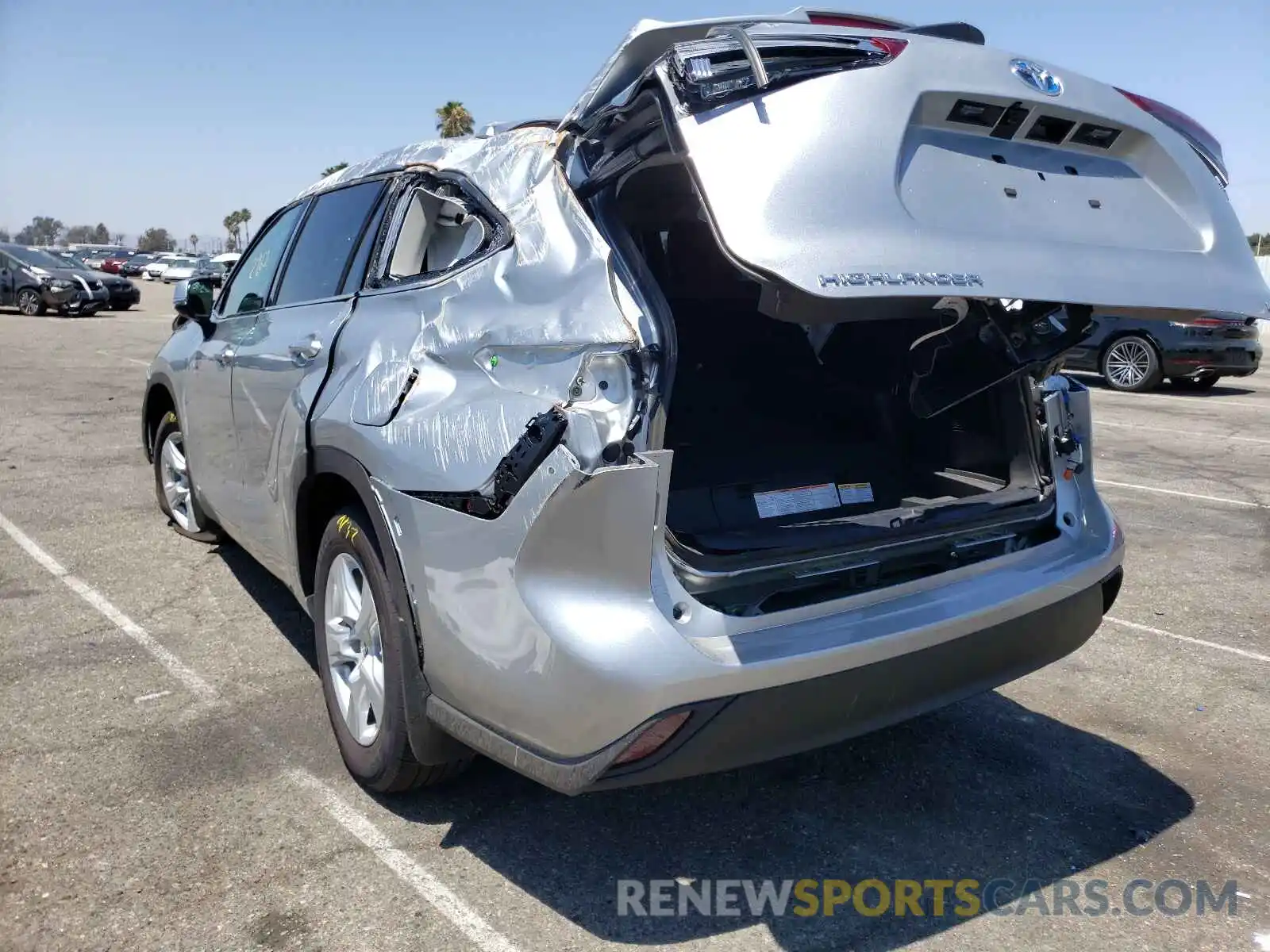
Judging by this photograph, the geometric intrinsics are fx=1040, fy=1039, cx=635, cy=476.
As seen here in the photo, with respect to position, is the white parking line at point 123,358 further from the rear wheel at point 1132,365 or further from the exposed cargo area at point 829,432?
the rear wheel at point 1132,365

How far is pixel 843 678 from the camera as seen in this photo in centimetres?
242

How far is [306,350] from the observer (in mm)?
3404

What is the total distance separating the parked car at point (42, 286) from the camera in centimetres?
2255

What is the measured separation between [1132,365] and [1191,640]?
35.9 feet

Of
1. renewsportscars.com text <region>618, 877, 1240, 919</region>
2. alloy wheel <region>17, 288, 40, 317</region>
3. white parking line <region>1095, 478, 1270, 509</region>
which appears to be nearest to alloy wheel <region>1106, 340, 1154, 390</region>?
white parking line <region>1095, 478, 1270, 509</region>

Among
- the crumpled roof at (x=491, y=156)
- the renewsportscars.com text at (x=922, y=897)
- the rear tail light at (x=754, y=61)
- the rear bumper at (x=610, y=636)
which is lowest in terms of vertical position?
the renewsportscars.com text at (x=922, y=897)

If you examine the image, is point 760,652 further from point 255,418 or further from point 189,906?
point 255,418

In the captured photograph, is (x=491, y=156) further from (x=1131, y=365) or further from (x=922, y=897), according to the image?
(x=1131, y=365)

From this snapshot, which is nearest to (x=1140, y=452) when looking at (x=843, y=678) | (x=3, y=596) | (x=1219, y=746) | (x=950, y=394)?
(x=1219, y=746)

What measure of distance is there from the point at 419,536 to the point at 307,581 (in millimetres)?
1034

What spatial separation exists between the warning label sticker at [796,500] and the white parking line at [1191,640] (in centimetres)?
218

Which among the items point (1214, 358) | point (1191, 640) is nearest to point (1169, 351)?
point (1214, 358)

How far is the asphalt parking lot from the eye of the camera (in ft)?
8.50

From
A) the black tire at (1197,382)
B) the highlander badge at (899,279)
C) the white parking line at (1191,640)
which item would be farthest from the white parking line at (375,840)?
the black tire at (1197,382)
